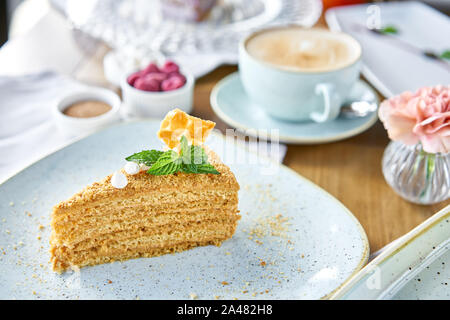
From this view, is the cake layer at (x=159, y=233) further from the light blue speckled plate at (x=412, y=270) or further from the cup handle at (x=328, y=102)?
the cup handle at (x=328, y=102)

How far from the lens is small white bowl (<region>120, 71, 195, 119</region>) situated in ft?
6.16

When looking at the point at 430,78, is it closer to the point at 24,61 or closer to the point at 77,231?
the point at 77,231

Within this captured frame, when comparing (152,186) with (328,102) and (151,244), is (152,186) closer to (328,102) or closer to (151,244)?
(151,244)

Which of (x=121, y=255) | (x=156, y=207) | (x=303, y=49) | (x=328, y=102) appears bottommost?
(x=121, y=255)

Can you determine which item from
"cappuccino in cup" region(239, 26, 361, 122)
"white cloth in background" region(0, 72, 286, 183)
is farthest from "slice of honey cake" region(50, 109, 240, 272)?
"cappuccino in cup" region(239, 26, 361, 122)

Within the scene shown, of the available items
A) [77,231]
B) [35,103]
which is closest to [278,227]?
[77,231]

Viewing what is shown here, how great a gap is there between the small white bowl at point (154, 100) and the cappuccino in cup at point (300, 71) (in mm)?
246

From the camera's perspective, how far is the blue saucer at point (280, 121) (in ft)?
5.89

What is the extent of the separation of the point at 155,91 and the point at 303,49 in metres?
0.61

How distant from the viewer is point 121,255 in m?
1.40

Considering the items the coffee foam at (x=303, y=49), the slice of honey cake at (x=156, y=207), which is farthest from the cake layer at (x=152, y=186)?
the coffee foam at (x=303, y=49)

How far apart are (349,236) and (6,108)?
1.45 metres

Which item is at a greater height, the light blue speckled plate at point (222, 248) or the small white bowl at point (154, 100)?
the small white bowl at point (154, 100)

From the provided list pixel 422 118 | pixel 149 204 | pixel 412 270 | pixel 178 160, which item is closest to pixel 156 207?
pixel 149 204
